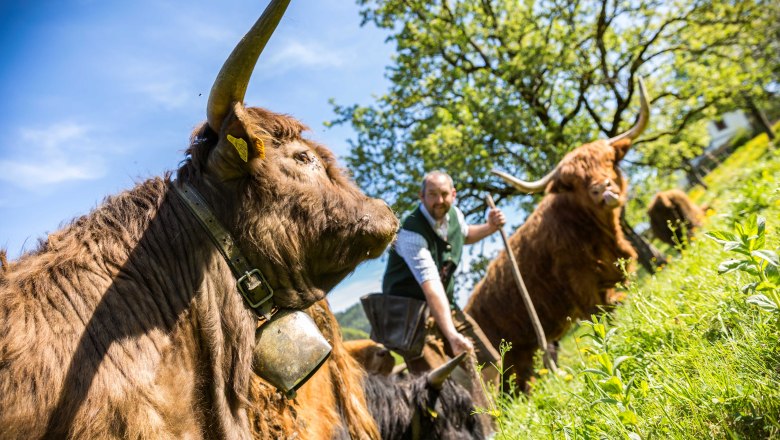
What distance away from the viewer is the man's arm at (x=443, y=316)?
4.11m

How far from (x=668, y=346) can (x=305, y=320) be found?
162 cm

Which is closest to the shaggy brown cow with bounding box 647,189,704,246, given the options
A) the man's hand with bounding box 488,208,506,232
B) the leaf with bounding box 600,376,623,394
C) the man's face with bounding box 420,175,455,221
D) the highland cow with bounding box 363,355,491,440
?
the man's hand with bounding box 488,208,506,232

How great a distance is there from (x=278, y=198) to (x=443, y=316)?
2393 mm

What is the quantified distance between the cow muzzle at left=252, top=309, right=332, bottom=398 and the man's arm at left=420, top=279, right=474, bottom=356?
2068 millimetres

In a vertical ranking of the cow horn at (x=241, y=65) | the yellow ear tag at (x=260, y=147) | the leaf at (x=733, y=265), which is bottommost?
the leaf at (x=733, y=265)

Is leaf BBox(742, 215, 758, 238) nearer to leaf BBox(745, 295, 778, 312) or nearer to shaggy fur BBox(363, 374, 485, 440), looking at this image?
leaf BBox(745, 295, 778, 312)

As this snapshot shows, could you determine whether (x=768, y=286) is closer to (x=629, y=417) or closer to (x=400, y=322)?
(x=629, y=417)

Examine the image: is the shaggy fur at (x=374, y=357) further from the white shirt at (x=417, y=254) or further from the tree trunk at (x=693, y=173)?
the tree trunk at (x=693, y=173)

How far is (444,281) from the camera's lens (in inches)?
209

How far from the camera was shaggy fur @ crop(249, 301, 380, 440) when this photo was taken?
2.41 metres

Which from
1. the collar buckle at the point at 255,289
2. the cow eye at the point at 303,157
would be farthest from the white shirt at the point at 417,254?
the collar buckle at the point at 255,289

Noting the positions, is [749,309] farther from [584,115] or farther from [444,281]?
[584,115]

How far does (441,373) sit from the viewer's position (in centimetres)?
355

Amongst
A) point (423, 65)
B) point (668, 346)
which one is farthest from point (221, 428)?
point (423, 65)
